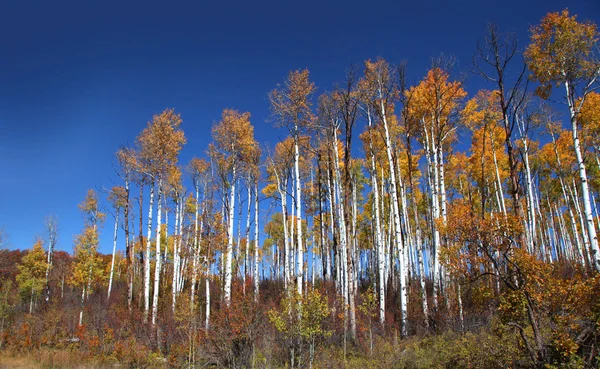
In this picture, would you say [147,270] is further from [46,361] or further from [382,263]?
[382,263]

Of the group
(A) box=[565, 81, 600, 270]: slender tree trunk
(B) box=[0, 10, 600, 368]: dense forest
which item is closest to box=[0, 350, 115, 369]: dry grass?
(B) box=[0, 10, 600, 368]: dense forest

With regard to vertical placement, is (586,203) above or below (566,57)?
below

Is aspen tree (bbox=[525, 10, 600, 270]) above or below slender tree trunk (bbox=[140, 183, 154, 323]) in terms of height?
above

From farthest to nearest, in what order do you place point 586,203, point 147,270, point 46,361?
1. point 147,270
2. point 46,361
3. point 586,203

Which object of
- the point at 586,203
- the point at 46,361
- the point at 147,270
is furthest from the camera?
the point at 147,270

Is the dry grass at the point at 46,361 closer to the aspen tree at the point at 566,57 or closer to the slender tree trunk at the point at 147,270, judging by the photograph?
the slender tree trunk at the point at 147,270

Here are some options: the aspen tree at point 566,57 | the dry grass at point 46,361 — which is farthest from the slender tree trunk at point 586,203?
the dry grass at point 46,361

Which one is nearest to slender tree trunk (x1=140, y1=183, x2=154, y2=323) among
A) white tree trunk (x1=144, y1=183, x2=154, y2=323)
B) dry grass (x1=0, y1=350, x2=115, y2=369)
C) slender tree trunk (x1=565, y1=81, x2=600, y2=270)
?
white tree trunk (x1=144, y1=183, x2=154, y2=323)

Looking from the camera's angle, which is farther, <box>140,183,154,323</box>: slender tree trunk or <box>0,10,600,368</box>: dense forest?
<box>140,183,154,323</box>: slender tree trunk

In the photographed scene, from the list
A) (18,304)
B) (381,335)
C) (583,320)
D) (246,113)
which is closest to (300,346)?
(381,335)

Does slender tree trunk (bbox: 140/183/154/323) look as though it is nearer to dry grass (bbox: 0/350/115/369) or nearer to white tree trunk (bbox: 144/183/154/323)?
white tree trunk (bbox: 144/183/154/323)

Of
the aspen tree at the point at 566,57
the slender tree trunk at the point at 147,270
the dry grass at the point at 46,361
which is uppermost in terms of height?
the aspen tree at the point at 566,57

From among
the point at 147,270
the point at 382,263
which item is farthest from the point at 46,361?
the point at 382,263

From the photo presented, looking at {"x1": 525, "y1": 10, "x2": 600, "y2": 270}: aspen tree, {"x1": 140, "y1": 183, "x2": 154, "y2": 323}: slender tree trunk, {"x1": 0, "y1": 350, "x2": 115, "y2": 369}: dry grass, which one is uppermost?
{"x1": 525, "y1": 10, "x2": 600, "y2": 270}: aspen tree
